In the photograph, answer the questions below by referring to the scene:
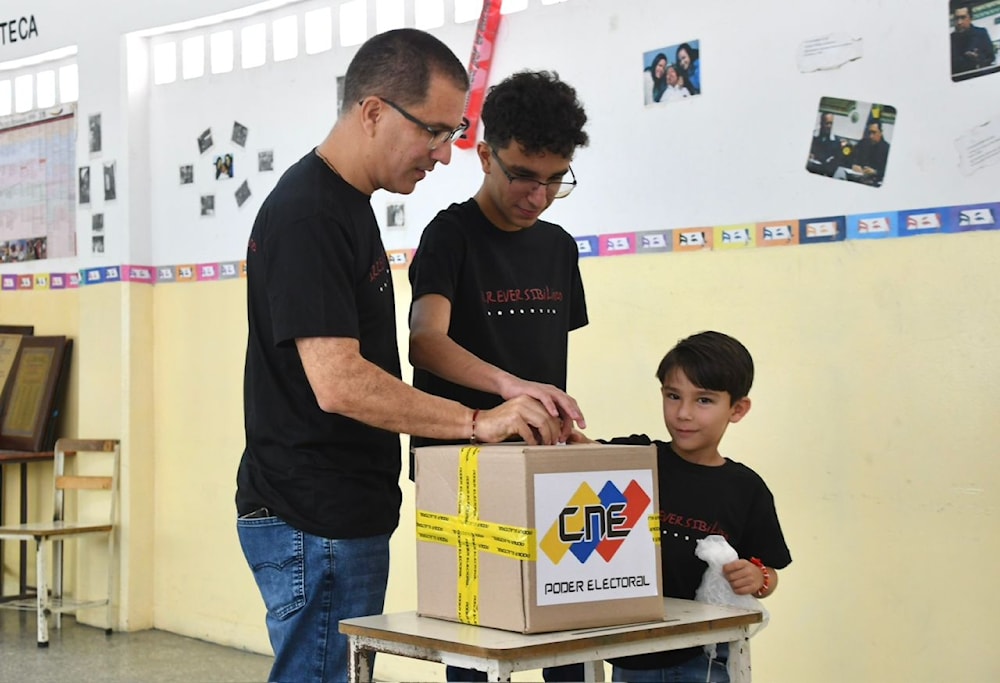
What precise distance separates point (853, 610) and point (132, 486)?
10.4 ft

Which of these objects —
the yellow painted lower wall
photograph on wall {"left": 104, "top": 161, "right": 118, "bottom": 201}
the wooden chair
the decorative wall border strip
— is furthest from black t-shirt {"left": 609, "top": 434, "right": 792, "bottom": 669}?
photograph on wall {"left": 104, "top": 161, "right": 118, "bottom": 201}

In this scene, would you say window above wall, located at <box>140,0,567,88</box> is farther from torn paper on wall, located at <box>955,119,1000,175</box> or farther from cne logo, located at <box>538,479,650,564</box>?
cne logo, located at <box>538,479,650,564</box>

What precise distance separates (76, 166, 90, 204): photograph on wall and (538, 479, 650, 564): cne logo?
4.07 metres

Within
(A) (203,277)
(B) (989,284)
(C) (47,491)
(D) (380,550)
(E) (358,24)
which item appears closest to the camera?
(D) (380,550)

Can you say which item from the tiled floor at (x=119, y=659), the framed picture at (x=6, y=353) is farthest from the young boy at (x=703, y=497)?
the framed picture at (x=6, y=353)

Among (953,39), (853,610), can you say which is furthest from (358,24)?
(853,610)

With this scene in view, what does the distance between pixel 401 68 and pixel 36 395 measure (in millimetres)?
4094

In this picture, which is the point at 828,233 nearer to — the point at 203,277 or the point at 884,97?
the point at 884,97

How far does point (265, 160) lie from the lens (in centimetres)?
476

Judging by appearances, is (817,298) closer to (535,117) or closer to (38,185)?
(535,117)

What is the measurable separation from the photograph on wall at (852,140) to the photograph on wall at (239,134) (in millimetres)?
2463

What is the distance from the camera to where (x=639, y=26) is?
355 cm

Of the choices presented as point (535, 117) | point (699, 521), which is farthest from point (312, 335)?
point (699, 521)

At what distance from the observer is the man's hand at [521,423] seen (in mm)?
1843
